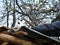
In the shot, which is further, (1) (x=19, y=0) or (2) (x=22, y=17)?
(1) (x=19, y=0)

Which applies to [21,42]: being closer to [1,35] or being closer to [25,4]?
[1,35]

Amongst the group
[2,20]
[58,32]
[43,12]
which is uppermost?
[58,32]

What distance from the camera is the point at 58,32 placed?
54.4 inches

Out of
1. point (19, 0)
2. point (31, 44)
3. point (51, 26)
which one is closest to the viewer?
point (31, 44)

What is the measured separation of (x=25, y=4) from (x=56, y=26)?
8129 mm

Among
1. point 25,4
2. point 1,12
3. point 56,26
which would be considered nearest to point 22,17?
point 25,4

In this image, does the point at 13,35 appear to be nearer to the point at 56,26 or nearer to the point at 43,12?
the point at 56,26

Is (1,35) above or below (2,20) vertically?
above

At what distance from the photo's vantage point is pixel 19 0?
32.4 feet

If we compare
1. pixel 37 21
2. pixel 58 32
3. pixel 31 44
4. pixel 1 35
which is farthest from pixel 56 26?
pixel 37 21

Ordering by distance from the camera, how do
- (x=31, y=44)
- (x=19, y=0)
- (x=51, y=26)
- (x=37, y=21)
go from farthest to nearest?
(x=19, y=0) → (x=37, y=21) → (x=51, y=26) → (x=31, y=44)

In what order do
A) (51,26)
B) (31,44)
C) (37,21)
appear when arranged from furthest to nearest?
(37,21) → (51,26) → (31,44)

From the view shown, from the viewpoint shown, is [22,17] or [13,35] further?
[22,17]

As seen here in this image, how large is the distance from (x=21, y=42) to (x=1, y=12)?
29.4 ft
